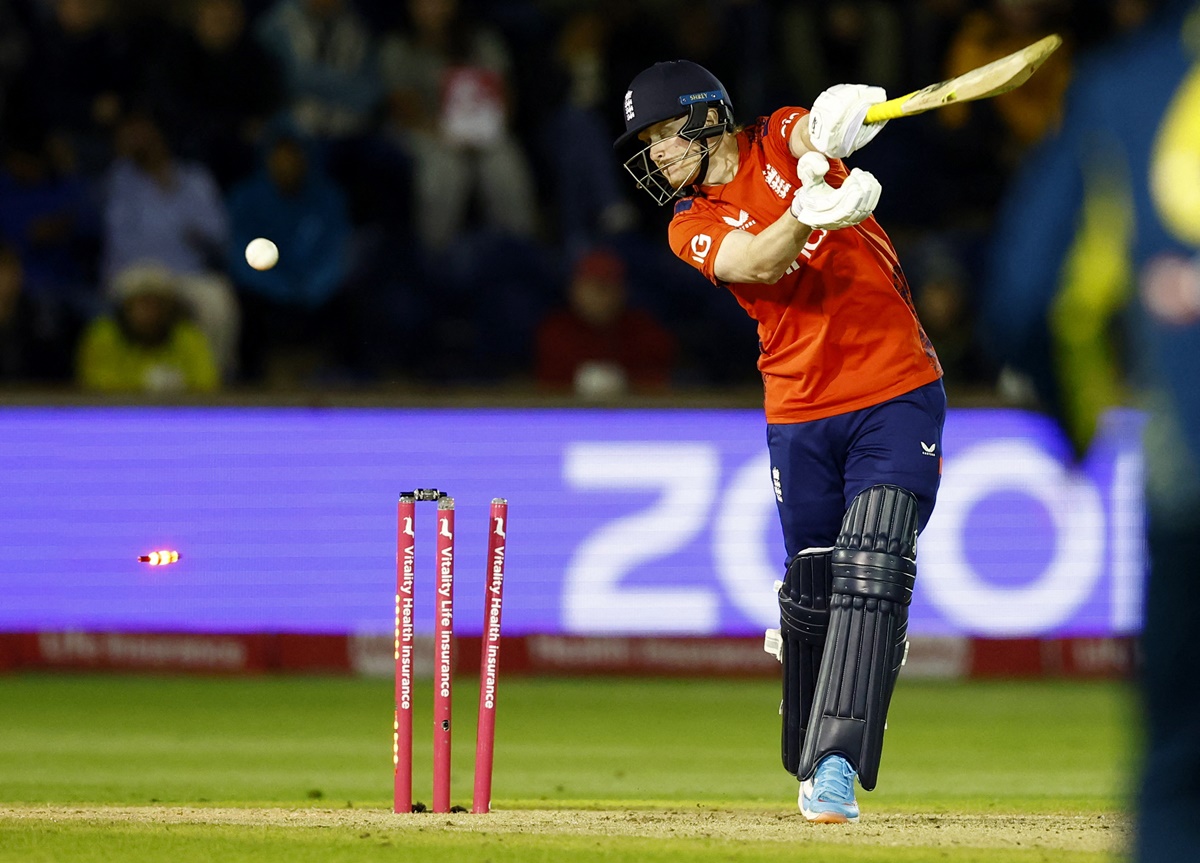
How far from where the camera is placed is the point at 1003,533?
10.3 meters

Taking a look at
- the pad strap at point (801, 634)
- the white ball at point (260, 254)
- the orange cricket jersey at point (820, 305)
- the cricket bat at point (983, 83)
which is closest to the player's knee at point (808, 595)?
the pad strap at point (801, 634)

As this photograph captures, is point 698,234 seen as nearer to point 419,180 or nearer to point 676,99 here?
point 676,99

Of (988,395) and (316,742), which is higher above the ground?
(988,395)

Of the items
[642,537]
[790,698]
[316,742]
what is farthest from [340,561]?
[790,698]

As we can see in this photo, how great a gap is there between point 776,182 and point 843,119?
55 centimetres

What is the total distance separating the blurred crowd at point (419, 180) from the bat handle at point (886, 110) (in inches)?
236

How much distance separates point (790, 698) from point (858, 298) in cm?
123

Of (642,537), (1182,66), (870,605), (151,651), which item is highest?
(1182,66)

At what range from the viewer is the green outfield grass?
16.7 feet

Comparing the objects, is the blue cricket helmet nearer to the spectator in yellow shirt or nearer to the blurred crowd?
the blurred crowd

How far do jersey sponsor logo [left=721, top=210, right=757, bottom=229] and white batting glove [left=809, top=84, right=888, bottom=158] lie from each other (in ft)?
1.53

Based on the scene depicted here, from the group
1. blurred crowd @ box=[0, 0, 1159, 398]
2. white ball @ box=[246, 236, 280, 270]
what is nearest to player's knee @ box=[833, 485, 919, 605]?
white ball @ box=[246, 236, 280, 270]

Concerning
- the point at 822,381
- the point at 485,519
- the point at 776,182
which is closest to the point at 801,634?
the point at 822,381

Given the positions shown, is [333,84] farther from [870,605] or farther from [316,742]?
[870,605]
